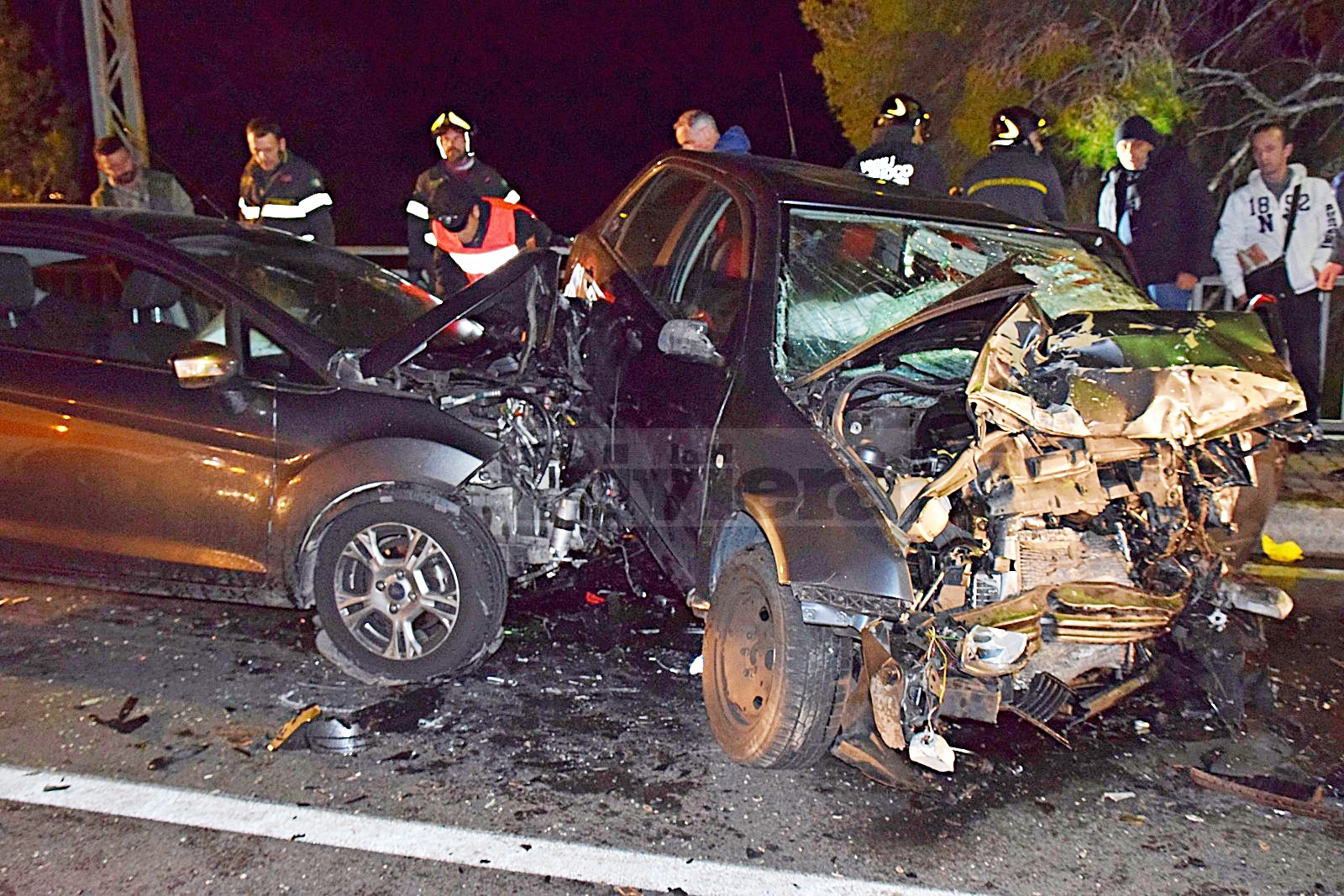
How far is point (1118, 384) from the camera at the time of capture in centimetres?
362

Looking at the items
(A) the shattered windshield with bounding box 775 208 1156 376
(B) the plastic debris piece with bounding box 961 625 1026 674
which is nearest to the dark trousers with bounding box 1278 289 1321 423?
(A) the shattered windshield with bounding box 775 208 1156 376

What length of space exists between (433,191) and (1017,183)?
364 cm

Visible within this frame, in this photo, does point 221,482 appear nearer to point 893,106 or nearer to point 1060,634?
point 1060,634

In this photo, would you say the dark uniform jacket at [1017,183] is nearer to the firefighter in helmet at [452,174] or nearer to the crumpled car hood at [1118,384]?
the firefighter in helmet at [452,174]

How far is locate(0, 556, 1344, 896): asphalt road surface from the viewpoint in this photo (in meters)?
3.33

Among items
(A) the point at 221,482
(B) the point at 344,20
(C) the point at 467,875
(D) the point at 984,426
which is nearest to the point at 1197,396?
(D) the point at 984,426

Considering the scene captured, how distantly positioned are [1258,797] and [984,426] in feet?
4.67

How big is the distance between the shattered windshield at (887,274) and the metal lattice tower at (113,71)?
9.40 meters

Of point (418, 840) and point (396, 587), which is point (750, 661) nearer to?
point (418, 840)

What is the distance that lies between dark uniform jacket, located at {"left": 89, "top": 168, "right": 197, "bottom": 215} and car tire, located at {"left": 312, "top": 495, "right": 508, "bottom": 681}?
18.4ft

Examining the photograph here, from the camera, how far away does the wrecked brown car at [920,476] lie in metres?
3.53

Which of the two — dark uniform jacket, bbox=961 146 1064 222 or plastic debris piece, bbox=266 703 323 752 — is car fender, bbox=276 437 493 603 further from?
dark uniform jacket, bbox=961 146 1064 222

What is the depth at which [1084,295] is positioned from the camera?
4617 mm

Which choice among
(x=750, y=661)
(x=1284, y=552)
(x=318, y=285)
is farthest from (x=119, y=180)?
(x=1284, y=552)
